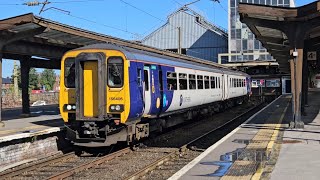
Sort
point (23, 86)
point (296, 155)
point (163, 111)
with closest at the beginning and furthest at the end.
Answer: point (296, 155) < point (163, 111) < point (23, 86)

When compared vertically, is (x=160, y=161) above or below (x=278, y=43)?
below

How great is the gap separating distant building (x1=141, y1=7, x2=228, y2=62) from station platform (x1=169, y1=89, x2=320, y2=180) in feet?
208

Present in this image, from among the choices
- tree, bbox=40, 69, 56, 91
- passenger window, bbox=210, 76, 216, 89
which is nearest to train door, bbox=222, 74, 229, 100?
passenger window, bbox=210, 76, 216, 89

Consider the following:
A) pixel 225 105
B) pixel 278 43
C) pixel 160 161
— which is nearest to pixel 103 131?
pixel 160 161

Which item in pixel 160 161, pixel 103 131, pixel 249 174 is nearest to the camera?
pixel 249 174

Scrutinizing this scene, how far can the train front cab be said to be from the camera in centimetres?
1250

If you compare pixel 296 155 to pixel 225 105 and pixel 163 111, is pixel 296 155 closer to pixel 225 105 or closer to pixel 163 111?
pixel 163 111

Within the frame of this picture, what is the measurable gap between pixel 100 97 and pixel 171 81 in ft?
15.0

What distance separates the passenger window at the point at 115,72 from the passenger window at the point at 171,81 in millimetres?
3671

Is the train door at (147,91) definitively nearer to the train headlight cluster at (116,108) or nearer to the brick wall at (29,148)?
the train headlight cluster at (116,108)

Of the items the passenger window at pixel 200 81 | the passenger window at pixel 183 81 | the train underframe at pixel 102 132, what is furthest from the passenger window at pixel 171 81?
the passenger window at pixel 200 81

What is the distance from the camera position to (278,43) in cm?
2273

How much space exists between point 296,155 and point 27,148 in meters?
7.82

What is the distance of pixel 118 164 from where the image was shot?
38.4ft
